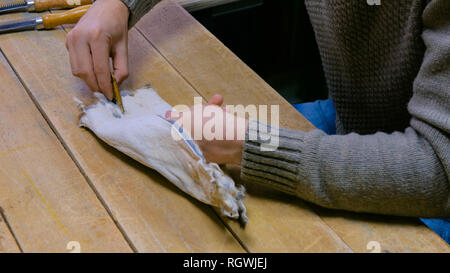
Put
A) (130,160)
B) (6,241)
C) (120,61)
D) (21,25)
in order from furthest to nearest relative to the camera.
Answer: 1. (21,25)
2. (120,61)
3. (130,160)
4. (6,241)

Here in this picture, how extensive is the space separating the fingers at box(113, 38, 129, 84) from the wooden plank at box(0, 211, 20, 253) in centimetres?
37

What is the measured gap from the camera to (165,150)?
2.39 ft

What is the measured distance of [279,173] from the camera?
0.69m

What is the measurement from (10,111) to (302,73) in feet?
4.79

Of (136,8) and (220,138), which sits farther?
(136,8)

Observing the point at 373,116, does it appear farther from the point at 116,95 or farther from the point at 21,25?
the point at 21,25

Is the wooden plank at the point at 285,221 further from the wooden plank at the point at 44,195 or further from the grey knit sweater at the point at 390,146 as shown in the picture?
the wooden plank at the point at 44,195

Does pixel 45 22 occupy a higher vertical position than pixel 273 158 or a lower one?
→ higher

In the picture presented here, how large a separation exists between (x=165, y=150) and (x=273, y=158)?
0.18 m

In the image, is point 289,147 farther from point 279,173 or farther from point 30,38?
point 30,38


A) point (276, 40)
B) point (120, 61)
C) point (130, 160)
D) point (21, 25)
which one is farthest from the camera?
point (276, 40)

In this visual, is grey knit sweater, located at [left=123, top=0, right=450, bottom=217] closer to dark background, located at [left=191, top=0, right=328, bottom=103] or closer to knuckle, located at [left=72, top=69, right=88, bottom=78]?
knuckle, located at [left=72, top=69, right=88, bottom=78]

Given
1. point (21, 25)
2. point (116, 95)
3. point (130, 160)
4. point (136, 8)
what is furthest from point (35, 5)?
point (130, 160)
